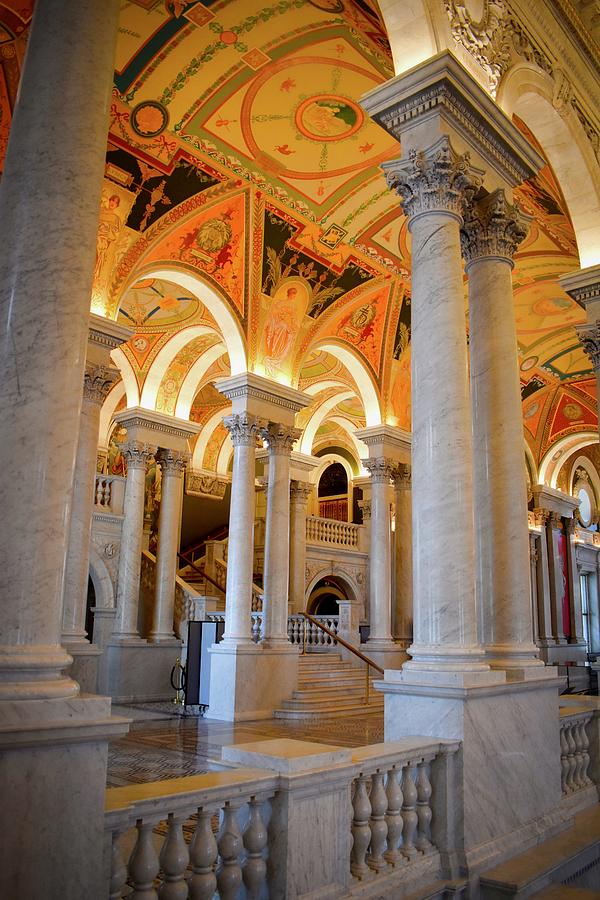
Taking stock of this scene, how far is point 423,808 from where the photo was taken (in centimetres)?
432

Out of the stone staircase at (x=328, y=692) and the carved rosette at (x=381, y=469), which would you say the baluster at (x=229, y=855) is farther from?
the carved rosette at (x=381, y=469)

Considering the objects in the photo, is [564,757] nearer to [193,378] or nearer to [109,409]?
[193,378]

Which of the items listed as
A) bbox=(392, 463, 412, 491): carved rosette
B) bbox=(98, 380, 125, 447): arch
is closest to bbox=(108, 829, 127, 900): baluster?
bbox=(392, 463, 412, 491): carved rosette

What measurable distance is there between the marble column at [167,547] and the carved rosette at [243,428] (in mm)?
2699

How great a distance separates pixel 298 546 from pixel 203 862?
14.0 m

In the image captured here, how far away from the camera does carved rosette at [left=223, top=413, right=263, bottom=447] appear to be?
1191cm

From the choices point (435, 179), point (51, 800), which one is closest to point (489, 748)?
point (51, 800)

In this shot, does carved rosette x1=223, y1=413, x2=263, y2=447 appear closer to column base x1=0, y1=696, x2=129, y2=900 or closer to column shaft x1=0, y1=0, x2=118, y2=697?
column shaft x1=0, y1=0, x2=118, y2=697

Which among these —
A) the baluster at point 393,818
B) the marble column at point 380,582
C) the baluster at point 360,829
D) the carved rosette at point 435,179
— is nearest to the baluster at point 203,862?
the baluster at point 360,829

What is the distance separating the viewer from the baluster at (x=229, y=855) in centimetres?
301

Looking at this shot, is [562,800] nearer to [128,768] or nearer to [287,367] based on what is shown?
[128,768]

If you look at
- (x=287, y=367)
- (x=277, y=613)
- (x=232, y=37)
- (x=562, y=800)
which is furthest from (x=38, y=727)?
(x=287, y=367)

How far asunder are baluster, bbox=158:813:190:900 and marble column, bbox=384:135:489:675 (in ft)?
7.72

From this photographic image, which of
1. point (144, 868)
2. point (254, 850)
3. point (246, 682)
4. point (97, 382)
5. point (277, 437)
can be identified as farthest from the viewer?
point (277, 437)
